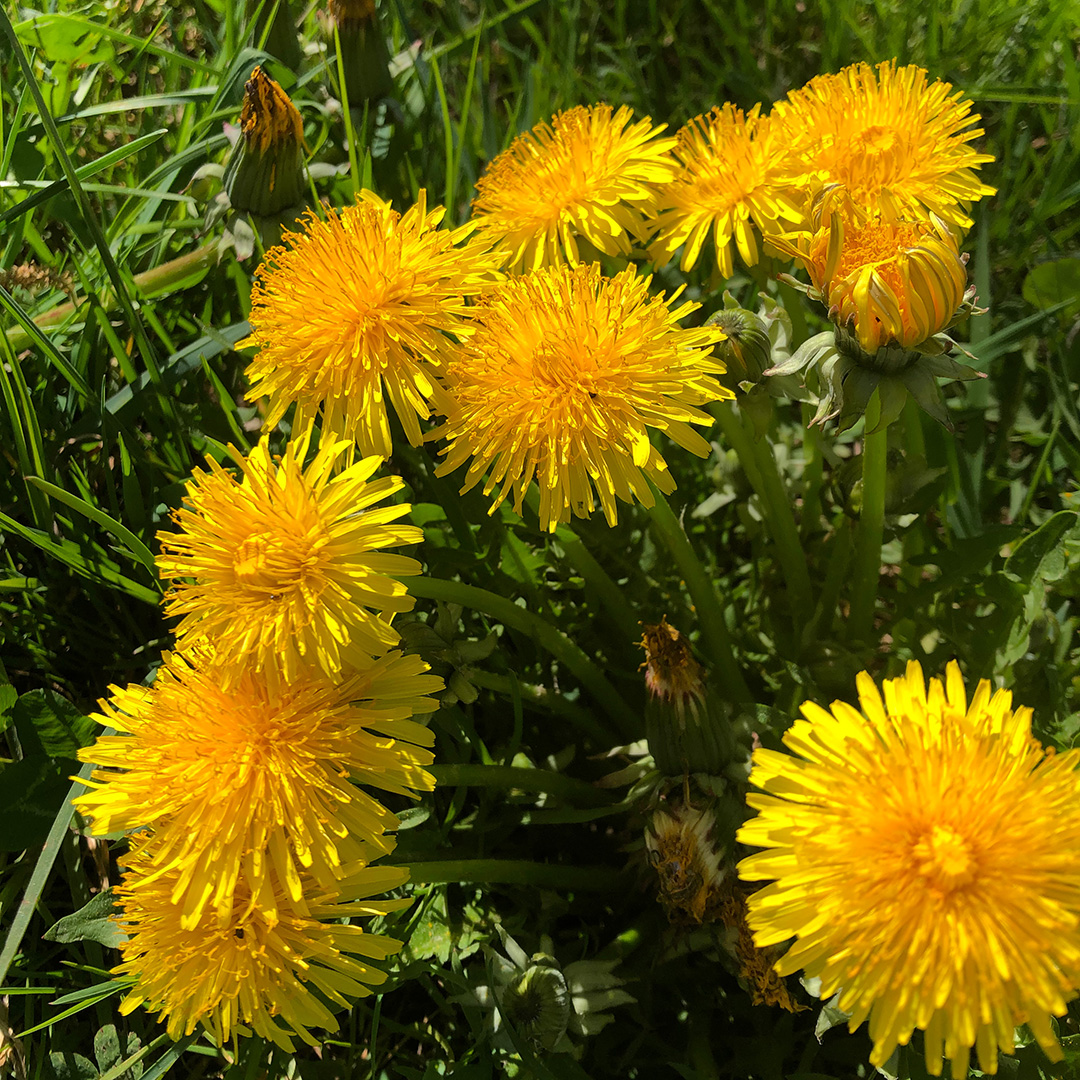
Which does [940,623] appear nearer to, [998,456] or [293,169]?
[998,456]

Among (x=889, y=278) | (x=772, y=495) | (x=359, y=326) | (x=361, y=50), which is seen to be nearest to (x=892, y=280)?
(x=889, y=278)

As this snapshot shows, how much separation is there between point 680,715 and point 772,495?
562 millimetres

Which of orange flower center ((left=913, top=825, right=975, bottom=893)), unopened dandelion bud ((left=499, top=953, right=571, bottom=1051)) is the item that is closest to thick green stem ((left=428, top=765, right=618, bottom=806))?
unopened dandelion bud ((left=499, top=953, right=571, bottom=1051))

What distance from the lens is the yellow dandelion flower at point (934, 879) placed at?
1.13 meters

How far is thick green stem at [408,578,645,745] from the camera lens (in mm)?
1699

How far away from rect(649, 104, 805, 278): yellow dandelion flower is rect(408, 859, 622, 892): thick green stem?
1.20 metres

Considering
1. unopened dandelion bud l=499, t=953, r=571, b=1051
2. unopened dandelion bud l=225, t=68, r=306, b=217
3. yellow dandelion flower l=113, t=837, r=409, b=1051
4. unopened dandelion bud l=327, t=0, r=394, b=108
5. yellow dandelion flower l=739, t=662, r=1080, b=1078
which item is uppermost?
unopened dandelion bud l=327, t=0, r=394, b=108

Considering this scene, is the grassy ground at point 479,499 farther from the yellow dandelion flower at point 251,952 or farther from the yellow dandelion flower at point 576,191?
the yellow dandelion flower at point 576,191

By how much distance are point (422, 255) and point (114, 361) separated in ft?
3.91

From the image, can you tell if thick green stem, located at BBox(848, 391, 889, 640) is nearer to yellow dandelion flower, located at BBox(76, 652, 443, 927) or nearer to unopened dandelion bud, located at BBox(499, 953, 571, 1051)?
yellow dandelion flower, located at BBox(76, 652, 443, 927)

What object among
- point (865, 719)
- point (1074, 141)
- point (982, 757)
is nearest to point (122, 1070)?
point (865, 719)

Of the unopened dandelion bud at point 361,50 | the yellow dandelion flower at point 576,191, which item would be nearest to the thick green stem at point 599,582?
the yellow dandelion flower at point 576,191

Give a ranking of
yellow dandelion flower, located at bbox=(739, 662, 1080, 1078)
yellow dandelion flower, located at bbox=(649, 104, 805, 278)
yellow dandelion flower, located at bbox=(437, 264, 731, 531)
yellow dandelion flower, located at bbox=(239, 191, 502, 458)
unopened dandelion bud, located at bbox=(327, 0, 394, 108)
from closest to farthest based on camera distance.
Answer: yellow dandelion flower, located at bbox=(739, 662, 1080, 1078) < yellow dandelion flower, located at bbox=(437, 264, 731, 531) < yellow dandelion flower, located at bbox=(239, 191, 502, 458) < yellow dandelion flower, located at bbox=(649, 104, 805, 278) < unopened dandelion bud, located at bbox=(327, 0, 394, 108)

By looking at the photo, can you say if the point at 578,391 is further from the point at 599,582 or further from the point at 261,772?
the point at 261,772
